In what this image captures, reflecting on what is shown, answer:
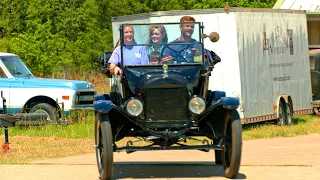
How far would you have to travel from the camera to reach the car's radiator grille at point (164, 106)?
1166 cm

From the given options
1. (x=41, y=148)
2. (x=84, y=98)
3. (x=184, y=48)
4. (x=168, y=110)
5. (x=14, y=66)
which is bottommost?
(x=41, y=148)

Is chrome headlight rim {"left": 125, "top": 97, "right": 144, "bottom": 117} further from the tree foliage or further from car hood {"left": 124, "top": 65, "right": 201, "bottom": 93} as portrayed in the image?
the tree foliage

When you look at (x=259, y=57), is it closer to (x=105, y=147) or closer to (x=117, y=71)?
(x=117, y=71)

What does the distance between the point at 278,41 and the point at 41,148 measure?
9.62 m

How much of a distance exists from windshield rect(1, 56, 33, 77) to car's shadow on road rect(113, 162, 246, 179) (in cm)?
1088

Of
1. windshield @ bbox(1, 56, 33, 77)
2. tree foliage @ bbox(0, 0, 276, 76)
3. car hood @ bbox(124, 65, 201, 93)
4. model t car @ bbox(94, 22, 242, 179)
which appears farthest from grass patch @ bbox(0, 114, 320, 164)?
tree foliage @ bbox(0, 0, 276, 76)

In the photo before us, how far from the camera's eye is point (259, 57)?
2341cm

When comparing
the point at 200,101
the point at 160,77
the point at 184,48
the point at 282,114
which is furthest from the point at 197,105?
the point at 282,114

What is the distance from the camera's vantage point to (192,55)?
492 inches

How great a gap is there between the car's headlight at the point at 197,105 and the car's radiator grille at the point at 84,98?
12700mm

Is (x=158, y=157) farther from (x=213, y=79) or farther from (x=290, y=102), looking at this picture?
(x=290, y=102)

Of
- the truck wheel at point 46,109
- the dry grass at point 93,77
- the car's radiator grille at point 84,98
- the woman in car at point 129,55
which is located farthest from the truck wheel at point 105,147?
the dry grass at point 93,77

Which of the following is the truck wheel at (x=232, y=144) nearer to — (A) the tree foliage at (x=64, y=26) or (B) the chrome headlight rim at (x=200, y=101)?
(B) the chrome headlight rim at (x=200, y=101)

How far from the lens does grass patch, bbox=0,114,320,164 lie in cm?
1593
